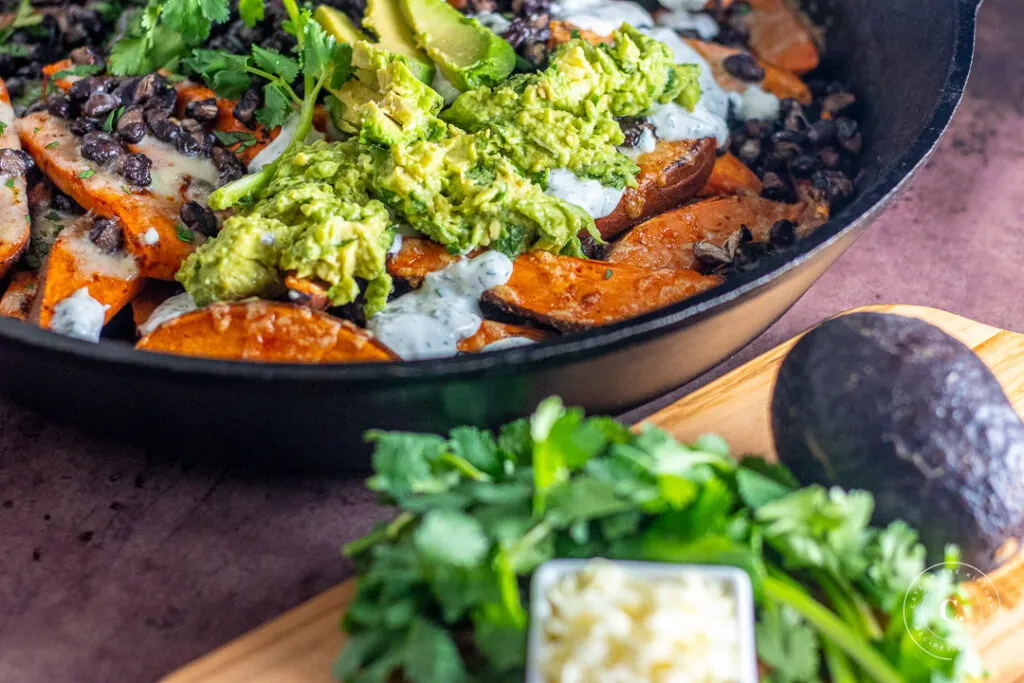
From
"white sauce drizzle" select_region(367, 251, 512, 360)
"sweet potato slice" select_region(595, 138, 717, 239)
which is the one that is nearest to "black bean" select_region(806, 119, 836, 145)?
"sweet potato slice" select_region(595, 138, 717, 239)

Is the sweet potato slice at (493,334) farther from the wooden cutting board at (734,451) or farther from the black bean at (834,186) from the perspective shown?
the black bean at (834,186)

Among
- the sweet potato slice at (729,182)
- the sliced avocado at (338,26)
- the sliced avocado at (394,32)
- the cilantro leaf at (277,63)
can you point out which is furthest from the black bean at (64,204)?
the sweet potato slice at (729,182)

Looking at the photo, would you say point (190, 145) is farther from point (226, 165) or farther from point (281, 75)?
point (281, 75)

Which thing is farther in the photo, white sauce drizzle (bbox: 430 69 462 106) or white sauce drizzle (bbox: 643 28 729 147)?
white sauce drizzle (bbox: 643 28 729 147)

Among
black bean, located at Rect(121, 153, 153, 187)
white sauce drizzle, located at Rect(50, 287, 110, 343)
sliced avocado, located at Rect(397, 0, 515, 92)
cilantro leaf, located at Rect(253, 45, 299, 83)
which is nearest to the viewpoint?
white sauce drizzle, located at Rect(50, 287, 110, 343)

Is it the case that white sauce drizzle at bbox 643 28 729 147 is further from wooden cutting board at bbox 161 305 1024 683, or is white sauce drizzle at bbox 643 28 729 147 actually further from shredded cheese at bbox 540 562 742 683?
shredded cheese at bbox 540 562 742 683

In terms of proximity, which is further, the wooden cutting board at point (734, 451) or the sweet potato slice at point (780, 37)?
the sweet potato slice at point (780, 37)

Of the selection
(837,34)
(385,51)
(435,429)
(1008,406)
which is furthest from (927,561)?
(837,34)
